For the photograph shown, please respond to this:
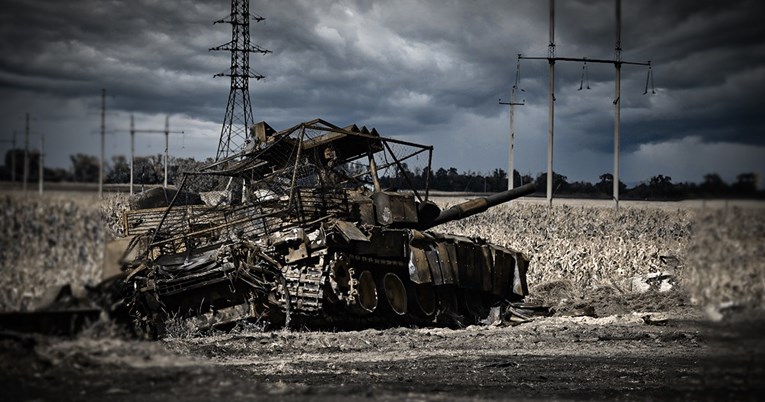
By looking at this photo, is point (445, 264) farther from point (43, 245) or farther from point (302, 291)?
point (43, 245)

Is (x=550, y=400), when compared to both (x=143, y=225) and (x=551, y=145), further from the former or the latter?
(x=551, y=145)

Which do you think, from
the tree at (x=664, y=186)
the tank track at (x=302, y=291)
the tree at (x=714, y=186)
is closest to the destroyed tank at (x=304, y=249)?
the tank track at (x=302, y=291)

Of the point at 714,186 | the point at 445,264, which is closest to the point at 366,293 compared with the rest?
the point at 445,264

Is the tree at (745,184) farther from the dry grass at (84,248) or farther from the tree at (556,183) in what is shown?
the tree at (556,183)

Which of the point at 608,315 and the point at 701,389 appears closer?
the point at 701,389

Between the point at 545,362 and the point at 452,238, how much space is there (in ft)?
21.3

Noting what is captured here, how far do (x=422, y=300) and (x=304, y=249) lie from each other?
3.93 metres

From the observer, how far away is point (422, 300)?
1611cm

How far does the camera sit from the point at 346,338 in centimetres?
1227

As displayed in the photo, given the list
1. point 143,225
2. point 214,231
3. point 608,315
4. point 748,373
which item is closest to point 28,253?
point 748,373

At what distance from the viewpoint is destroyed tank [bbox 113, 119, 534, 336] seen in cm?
1292

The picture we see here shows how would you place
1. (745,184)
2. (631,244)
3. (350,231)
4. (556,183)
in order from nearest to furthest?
(745,184) < (350,231) < (631,244) < (556,183)

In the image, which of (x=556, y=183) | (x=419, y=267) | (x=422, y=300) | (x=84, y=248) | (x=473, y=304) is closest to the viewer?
(x=84, y=248)

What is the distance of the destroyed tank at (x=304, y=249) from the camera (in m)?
12.9
